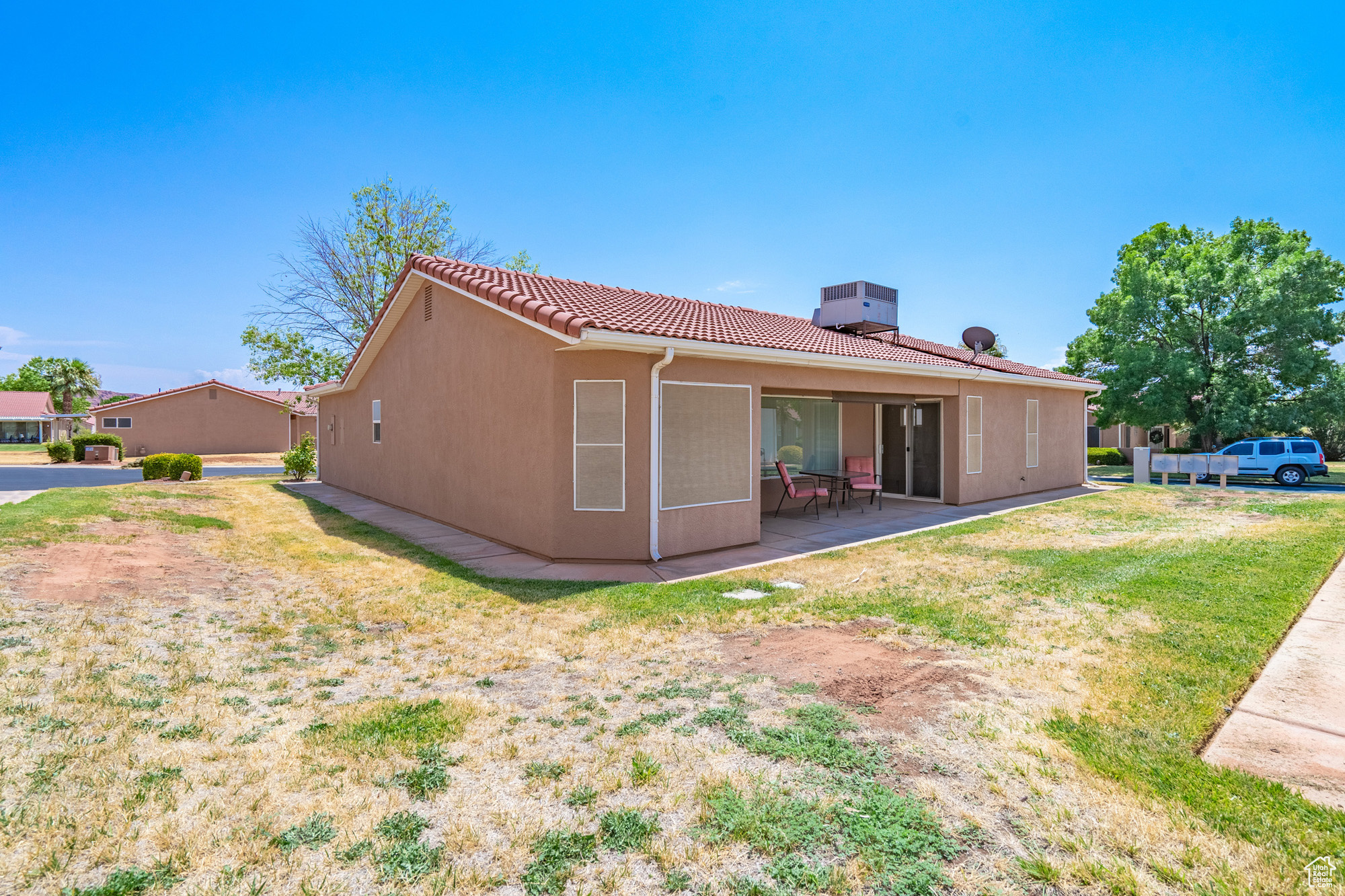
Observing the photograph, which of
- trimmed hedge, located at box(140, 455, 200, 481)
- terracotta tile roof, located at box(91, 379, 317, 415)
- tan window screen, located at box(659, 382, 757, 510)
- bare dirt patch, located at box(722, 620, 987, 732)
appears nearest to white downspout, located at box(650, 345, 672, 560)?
tan window screen, located at box(659, 382, 757, 510)

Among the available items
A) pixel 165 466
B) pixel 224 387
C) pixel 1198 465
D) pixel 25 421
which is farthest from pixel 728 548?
pixel 25 421

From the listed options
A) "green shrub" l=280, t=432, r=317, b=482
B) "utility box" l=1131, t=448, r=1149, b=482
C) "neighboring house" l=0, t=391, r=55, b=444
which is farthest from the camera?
"neighboring house" l=0, t=391, r=55, b=444

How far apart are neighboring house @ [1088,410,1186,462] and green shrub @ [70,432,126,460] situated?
50.2 metres

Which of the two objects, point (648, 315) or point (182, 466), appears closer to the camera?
point (648, 315)

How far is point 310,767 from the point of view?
123 inches

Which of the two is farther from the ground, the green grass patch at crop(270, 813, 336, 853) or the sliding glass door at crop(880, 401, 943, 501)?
the sliding glass door at crop(880, 401, 943, 501)

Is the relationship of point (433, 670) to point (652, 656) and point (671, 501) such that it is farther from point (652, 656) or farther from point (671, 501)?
point (671, 501)

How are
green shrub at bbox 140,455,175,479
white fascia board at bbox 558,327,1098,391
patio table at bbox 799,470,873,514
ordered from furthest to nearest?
1. green shrub at bbox 140,455,175,479
2. patio table at bbox 799,470,873,514
3. white fascia board at bbox 558,327,1098,391

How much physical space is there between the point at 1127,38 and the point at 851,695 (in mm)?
14399

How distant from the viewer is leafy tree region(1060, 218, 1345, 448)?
21.1 meters

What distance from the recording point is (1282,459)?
19156mm

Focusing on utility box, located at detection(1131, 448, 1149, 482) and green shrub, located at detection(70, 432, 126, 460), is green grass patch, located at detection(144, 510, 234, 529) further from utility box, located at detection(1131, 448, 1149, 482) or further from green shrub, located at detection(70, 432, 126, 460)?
green shrub, located at detection(70, 432, 126, 460)

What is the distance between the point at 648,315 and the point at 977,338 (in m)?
9.79
